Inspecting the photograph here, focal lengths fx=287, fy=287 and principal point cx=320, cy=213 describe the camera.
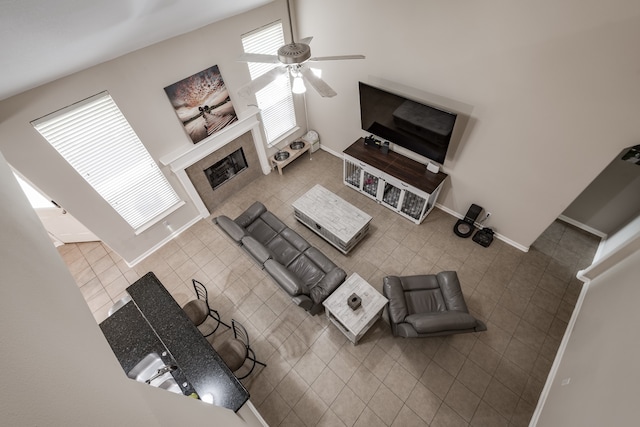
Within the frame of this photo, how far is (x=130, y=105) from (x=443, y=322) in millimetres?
4914

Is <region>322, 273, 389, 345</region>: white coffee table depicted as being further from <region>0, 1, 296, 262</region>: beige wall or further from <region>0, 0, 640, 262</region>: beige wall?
<region>0, 1, 296, 262</region>: beige wall

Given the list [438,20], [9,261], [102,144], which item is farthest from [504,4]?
[102,144]

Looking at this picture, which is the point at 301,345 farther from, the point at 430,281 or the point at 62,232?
the point at 62,232

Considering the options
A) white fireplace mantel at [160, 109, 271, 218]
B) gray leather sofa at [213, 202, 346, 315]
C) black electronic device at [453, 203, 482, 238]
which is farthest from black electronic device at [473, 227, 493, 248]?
white fireplace mantel at [160, 109, 271, 218]

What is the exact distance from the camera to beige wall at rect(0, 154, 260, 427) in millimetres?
591

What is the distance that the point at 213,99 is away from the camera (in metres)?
4.72

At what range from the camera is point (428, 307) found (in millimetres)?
4082

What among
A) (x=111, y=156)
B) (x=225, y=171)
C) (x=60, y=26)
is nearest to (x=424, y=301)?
(x=225, y=171)

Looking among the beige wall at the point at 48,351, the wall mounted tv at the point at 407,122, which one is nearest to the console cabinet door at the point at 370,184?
the wall mounted tv at the point at 407,122

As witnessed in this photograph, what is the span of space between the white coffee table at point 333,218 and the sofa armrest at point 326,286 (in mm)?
712

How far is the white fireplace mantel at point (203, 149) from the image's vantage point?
15.5 ft

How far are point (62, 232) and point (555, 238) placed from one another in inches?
355

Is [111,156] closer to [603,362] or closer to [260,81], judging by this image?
[260,81]

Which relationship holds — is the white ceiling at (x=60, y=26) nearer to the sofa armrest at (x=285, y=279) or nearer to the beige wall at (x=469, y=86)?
the beige wall at (x=469, y=86)
